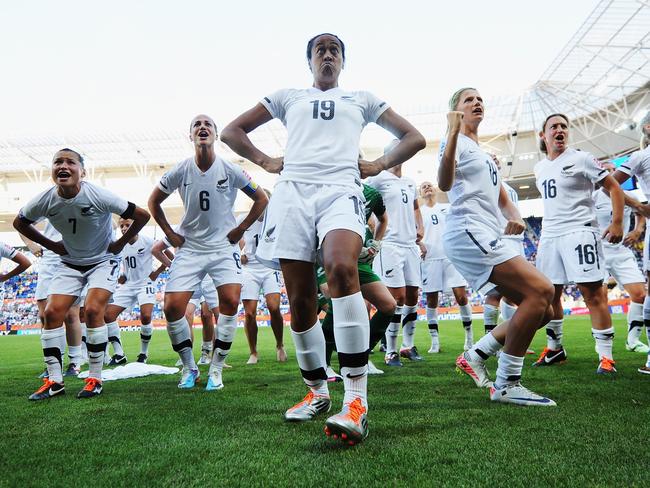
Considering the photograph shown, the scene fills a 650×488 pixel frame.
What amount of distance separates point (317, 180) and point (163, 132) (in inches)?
1427

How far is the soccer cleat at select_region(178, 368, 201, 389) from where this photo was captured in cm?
463

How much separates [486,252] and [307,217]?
1421 millimetres

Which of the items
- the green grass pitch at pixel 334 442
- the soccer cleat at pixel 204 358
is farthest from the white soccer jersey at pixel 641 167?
the soccer cleat at pixel 204 358

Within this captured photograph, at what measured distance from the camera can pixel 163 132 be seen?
35906 millimetres

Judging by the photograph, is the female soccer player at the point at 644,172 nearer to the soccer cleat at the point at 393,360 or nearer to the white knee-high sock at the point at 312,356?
the soccer cleat at the point at 393,360

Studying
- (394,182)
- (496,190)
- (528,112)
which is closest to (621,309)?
(528,112)

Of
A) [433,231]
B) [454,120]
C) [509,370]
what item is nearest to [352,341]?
[509,370]

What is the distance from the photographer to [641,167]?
197 inches

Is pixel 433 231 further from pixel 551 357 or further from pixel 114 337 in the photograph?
pixel 114 337

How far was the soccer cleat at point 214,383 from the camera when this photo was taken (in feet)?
14.4

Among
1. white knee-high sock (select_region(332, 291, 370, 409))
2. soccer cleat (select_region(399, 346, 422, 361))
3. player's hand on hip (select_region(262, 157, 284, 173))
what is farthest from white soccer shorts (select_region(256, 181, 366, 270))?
soccer cleat (select_region(399, 346, 422, 361))

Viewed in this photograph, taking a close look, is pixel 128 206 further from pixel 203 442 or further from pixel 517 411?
pixel 517 411

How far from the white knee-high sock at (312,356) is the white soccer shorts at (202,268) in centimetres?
197

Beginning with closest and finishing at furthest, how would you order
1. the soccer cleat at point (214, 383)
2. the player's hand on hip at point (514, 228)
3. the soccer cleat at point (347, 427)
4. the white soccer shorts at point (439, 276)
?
the soccer cleat at point (347, 427)
the player's hand on hip at point (514, 228)
the soccer cleat at point (214, 383)
the white soccer shorts at point (439, 276)
